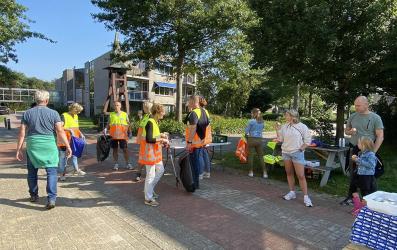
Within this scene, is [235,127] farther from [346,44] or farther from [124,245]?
[124,245]

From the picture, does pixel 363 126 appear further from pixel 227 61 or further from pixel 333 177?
pixel 227 61

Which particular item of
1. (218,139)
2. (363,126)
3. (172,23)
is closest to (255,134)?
(218,139)

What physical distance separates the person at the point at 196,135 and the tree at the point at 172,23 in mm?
9430

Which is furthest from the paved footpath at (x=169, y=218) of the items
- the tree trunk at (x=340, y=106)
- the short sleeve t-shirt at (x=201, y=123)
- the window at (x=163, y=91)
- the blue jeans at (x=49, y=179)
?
the window at (x=163, y=91)

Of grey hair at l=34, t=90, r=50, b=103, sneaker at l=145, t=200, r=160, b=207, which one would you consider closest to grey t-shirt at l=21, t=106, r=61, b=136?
grey hair at l=34, t=90, r=50, b=103

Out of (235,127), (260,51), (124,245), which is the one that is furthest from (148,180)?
(235,127)

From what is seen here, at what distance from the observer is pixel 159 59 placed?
20.4m

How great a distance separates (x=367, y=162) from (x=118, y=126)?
550cm

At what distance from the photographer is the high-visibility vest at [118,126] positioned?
27.5ft

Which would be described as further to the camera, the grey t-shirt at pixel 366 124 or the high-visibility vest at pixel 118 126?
the high-visibility vest at pixel 118 126

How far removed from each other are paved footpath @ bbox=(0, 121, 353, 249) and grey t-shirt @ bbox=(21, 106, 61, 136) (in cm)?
125

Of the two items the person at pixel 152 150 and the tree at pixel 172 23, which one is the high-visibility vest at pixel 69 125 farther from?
the tree at pixel 172 23

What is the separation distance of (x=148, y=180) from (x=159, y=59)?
15.5 metres

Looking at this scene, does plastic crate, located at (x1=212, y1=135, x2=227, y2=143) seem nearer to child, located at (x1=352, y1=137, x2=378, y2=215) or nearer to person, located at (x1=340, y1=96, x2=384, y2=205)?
person, located at (x1=340, y1=96, x2=384, y2=205)
